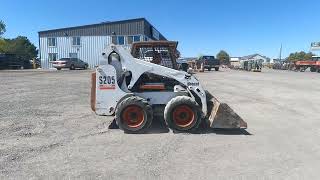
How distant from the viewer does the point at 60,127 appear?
32.3ft

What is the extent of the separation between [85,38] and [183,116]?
189ft

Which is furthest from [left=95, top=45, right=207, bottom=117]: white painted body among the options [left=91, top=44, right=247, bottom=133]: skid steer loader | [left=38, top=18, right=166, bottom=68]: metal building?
[left=38, top=18, right=166, bottom=68]: metal building

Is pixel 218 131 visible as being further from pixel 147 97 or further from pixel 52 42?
pixel 52 42

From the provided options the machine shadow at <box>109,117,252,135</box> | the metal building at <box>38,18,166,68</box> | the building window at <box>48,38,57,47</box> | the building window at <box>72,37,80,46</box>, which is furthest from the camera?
the building window at <box>48,38,57,47</box>

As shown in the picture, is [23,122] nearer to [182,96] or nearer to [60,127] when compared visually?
[60,127]

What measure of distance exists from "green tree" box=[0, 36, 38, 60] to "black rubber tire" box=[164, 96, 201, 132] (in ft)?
337

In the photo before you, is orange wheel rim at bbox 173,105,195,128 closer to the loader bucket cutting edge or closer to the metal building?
the loader bucket cutting edge

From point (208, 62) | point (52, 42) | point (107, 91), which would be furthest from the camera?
point (52, 42)

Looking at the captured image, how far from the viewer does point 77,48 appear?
65312 mm

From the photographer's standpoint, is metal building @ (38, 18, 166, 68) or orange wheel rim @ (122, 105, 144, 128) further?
metal building @ (38, 18, 166, 68)

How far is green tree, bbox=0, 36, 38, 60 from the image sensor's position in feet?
353

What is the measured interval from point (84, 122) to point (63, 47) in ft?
188

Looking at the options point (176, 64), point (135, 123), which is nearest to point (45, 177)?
point (135, 123)

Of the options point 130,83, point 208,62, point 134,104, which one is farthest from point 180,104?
point 208,62
